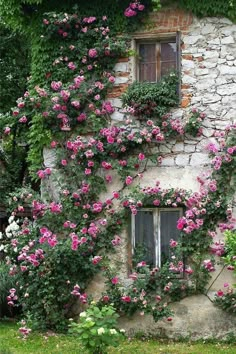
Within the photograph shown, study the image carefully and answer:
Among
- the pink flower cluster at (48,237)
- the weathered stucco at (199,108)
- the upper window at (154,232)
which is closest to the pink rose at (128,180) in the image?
the weathered stucco at (199,108)

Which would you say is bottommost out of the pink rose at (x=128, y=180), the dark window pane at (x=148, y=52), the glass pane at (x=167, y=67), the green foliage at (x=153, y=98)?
the pink rose at (x=128, y=180)

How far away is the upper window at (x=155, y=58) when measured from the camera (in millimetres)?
8312

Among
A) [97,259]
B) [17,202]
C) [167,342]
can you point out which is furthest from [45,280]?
[167,342]

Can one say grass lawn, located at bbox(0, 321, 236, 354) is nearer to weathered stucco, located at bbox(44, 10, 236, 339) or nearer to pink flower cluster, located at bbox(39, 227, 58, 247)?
weathered stucco, located at bbox(44, 10, 236, 339)

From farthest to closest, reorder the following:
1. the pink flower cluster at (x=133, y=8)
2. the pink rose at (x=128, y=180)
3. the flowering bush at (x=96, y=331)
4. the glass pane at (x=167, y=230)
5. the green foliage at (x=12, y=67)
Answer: the green foliage at (x=12, y=67) < the pink flower cluster at (x=133, y=8) < the glass pane at (x=167, y=230) < the pink rose at (x=128, y=180) < the flowering bush at (x=96, y=331)

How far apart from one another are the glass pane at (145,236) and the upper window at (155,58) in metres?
2.11

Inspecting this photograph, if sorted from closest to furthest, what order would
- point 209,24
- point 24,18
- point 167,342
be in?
point 167,342, point 209,24, point 24,18

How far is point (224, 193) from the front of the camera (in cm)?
779

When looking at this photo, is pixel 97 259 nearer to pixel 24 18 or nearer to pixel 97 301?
pixel 97 301

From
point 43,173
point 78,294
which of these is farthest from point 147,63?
point 78,294

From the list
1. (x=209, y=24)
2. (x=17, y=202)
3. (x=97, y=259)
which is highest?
(x=209, y=24)

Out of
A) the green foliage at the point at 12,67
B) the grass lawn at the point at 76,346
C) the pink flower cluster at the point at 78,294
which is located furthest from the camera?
the green foliage at the point at 12,67

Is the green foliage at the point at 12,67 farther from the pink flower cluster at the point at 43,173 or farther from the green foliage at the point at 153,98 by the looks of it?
the green foliage at the point at 153,98

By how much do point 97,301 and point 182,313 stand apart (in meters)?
1.24
